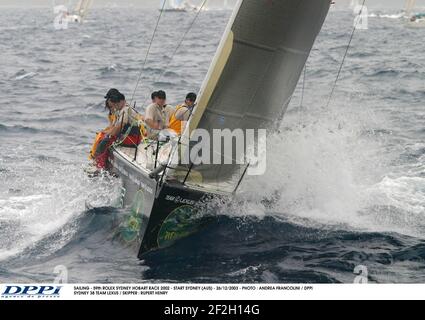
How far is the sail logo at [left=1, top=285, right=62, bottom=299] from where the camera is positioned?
5797 mm

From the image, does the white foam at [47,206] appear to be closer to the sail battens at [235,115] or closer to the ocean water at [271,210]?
the ocean water at [271,210]

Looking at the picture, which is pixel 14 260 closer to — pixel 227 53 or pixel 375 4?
pixel 227 53

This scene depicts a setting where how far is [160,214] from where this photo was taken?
841 cm

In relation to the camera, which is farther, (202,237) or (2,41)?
Answer: (2,41)

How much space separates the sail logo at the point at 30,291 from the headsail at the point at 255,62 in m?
3.19

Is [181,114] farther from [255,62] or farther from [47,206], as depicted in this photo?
[47,206]

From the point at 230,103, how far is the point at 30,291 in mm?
3648

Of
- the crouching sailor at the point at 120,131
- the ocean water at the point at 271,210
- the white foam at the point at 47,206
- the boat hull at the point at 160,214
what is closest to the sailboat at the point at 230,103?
the boat hull at the point at 160,214

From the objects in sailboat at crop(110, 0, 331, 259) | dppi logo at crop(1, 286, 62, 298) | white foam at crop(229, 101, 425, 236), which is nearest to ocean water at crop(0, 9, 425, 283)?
white foam at crop(229, 101, 425, 236)

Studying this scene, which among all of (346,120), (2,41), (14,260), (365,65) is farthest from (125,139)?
(2,41)

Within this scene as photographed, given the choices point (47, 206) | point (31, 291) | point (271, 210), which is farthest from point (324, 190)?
point (31, 291)

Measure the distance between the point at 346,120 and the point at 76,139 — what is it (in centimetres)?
647

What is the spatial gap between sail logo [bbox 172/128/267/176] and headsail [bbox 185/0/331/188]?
3.3 inches

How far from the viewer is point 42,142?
1561 centimetres
